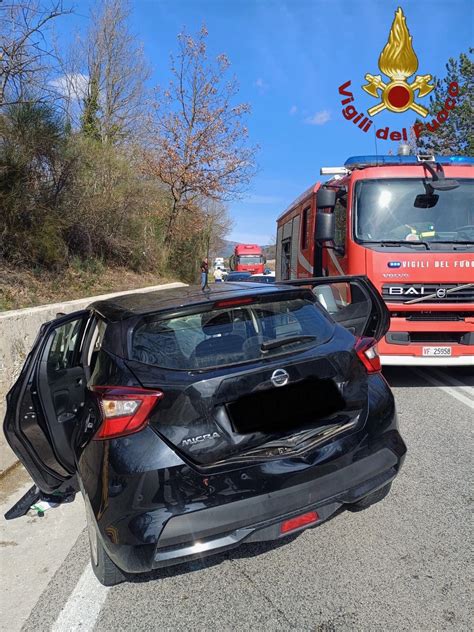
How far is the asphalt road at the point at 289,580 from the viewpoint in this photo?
93.5 inches

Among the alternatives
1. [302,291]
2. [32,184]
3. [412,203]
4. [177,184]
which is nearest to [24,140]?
[32,184]

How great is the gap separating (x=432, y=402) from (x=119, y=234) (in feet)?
38.0

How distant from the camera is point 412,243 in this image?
20.6 ft

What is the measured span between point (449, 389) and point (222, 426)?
4.87 metres

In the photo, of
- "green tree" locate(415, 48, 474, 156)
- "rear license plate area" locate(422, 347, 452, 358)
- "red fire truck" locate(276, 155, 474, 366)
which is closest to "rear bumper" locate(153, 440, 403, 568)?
"red fire truck" locate(276, 155, 474, 366)

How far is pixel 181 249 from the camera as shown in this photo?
23.3 meters

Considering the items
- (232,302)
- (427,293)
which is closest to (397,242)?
(427,293)

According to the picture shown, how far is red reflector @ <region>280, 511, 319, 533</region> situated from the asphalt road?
36cm

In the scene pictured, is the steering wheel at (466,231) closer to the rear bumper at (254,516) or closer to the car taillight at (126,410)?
the rear bumper at (254,516)

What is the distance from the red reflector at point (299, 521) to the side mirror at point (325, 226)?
189 inches

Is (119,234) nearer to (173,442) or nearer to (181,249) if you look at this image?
(181,249)

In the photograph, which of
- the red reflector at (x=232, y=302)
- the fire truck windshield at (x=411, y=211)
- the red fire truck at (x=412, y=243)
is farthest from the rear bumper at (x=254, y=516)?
the fire truck windshield at (x=411, y=211)

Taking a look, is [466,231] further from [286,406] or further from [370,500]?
[286,406]

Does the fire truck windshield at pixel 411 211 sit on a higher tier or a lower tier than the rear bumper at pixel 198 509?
higher
